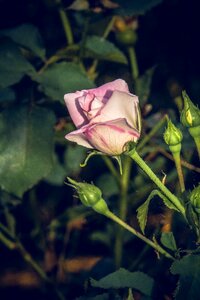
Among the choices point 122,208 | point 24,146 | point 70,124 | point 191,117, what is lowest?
point 122,208

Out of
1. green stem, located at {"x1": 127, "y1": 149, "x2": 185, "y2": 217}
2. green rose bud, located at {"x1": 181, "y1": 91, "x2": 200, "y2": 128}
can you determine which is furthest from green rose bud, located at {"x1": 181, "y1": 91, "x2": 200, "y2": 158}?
green stem, located at {"x1": 127, "y1": 149, "x2": 185, "y2": 217}

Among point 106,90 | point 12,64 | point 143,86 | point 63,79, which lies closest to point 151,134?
point 143,86

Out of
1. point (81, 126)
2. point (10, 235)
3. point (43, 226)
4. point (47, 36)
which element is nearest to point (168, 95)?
point (47, 36)

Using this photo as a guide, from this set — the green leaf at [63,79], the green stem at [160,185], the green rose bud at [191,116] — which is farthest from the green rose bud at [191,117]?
the green leaf at [63,79]

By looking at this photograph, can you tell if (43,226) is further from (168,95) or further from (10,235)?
(168,95)

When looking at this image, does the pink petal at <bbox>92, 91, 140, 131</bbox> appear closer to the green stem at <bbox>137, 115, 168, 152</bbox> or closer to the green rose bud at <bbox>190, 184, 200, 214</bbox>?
the green rose bud at <bbox>190, 184, 200, 214</bbox>

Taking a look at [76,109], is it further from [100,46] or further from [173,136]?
[100,46]

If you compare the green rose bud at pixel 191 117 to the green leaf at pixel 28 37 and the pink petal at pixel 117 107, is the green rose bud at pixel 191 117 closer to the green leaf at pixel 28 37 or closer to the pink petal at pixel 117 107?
the pink petal at pixel 117 107

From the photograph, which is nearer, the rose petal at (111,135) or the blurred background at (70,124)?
the rose petal at (111,135)
